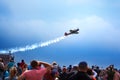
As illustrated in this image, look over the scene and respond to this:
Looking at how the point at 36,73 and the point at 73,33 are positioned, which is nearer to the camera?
the point at 36,73

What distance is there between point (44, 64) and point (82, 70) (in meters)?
1.49

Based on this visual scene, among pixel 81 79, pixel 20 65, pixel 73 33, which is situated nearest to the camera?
pixel 81 79

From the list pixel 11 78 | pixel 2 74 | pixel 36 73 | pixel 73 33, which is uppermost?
pixel 73 33

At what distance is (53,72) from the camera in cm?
1340

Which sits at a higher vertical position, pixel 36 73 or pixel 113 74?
pixel 113 74

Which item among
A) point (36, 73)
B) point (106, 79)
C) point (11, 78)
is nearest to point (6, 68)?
point (11, 78)

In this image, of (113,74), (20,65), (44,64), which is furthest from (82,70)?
(20,65)

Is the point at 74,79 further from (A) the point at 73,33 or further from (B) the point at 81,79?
(A) the point at 73,33

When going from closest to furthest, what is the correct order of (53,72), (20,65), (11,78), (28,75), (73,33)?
(28,75)
(53,72)
(11,78)
(20,65)
(73,33)

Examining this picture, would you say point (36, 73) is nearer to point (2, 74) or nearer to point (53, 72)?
point (53, 72)

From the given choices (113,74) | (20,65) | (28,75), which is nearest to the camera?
(28,75)

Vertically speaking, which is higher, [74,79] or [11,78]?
[11,78]

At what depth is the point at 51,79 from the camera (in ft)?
44.4

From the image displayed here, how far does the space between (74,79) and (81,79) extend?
7.1 inches
